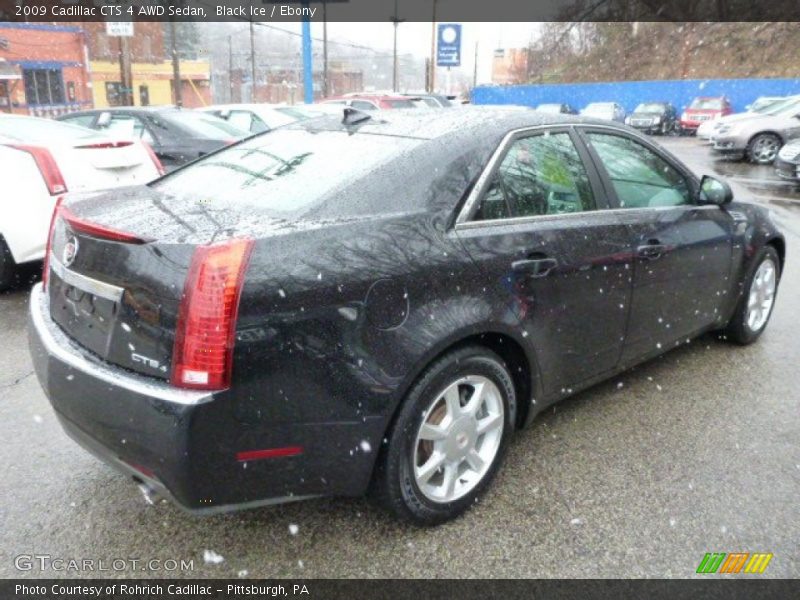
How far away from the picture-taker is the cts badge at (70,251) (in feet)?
7.52

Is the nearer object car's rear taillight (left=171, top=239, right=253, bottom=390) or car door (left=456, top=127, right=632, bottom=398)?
car's rear taillight (left=171, top=239, right=253, bottom=390)

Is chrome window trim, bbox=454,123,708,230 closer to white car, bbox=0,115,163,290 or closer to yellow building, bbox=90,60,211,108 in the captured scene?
white car, bbox=0,115,163,290

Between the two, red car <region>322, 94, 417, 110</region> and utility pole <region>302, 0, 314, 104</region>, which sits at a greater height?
utility pole <region>302, 0, 314, 104</region>

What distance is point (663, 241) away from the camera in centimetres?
329

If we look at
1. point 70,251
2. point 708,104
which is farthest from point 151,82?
point 70,251

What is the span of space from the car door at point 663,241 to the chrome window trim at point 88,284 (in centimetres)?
224

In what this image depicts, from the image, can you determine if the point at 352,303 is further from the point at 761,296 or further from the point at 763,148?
the point at 763,148

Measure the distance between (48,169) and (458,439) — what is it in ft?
12.8

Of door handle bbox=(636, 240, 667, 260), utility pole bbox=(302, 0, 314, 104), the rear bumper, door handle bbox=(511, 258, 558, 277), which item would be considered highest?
utility pole bbox=(302, 0, 314, 104)

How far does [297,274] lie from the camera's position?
2.01m

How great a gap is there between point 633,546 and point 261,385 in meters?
1.51

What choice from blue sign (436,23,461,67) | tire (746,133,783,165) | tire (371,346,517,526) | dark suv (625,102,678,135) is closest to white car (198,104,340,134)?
tire (371,346,517,526)

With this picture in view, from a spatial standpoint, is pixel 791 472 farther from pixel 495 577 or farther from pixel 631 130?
pixel 631 130

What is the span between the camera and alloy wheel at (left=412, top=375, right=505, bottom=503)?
2426 millimetres
